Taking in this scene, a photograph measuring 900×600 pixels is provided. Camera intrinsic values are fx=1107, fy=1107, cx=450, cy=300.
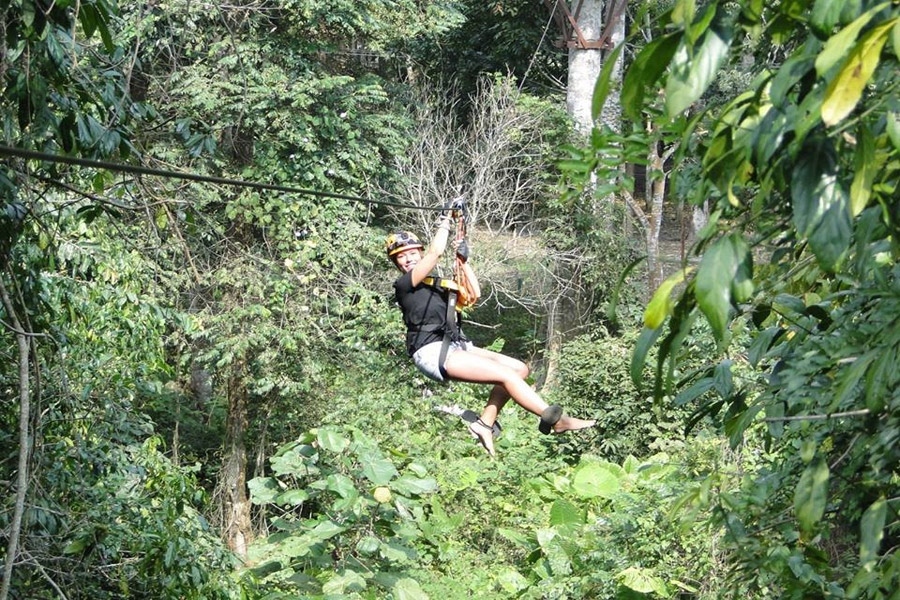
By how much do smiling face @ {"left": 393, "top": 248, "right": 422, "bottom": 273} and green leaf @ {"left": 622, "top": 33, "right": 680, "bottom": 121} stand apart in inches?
182

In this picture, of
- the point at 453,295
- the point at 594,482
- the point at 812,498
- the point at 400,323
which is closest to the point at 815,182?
the point at 812,498

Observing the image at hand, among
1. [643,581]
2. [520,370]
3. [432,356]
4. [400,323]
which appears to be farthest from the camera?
[400,323]

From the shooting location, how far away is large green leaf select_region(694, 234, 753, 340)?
43.6 inches

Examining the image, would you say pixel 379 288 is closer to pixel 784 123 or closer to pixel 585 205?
pixel 585 205

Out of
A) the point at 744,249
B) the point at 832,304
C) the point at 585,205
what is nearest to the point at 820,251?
the point at 744,249

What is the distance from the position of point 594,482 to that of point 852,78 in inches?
348

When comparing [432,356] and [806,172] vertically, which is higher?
[806,172]

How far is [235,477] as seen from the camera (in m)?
11.8

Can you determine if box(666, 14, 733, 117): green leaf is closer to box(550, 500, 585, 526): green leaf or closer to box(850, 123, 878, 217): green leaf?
box(850, 123, 878, 217): green leaf

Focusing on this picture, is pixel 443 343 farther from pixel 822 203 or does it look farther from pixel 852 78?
pixel 852 78

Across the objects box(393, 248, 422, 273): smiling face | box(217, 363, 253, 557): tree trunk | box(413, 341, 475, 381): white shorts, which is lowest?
box(217, 363, 253, 557): tree trunk

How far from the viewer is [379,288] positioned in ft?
39.2

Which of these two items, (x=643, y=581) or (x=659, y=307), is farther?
(x=643, y=581)

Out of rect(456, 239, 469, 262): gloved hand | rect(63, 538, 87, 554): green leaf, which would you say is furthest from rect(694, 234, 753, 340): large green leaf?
rect(456, 239, 469, 262): gloved hand
